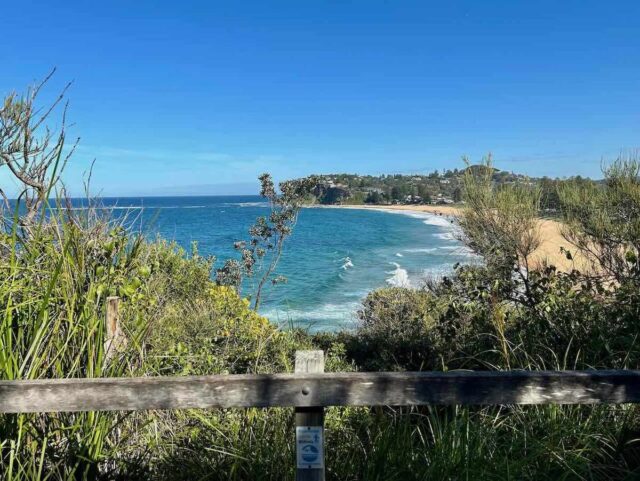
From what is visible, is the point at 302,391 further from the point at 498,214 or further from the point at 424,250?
the point at 424,250

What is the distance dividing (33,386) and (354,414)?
6.59 ft

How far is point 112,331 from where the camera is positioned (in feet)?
8.48

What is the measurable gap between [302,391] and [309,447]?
0.24 m

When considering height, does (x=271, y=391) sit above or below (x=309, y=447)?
above

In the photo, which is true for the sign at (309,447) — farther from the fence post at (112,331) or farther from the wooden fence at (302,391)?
the fence post at (112,331)

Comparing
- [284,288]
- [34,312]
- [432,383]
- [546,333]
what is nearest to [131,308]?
[34,312]

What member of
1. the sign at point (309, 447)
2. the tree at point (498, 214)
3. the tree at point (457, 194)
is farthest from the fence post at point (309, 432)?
the tree at point (457, 194)

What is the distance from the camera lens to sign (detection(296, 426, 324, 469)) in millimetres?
1938

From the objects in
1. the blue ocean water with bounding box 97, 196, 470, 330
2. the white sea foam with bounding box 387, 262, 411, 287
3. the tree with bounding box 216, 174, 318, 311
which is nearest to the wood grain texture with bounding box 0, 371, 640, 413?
the blue ocean water with bounding box 97, 196, 470, 330

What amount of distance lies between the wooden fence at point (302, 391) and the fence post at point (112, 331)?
2.09 ft

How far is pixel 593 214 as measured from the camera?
1150 cm

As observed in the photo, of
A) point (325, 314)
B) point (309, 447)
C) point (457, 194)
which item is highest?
point (457, 194)

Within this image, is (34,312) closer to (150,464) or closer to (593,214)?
(150,464)

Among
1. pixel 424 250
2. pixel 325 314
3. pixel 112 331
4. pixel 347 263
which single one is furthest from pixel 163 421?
pixel 424 250
